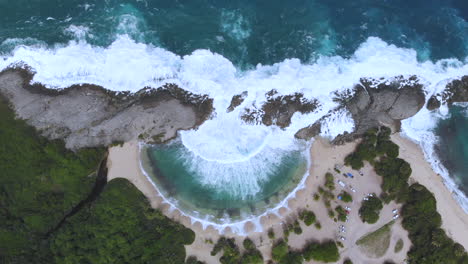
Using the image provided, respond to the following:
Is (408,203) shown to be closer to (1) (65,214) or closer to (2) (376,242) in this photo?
(2) (376,242)

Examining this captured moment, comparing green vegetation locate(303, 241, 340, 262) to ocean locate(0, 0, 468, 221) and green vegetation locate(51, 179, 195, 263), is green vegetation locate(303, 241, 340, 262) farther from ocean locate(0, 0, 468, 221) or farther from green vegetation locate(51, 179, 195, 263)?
green vegetation locate(51, 179, 195, 263)

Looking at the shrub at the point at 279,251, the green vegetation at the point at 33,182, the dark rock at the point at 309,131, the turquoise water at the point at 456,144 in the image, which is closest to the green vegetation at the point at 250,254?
the shrub at the point at 279,251

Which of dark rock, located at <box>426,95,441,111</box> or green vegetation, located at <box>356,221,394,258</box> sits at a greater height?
dark rock, located at <box>426,95,441,111</box>

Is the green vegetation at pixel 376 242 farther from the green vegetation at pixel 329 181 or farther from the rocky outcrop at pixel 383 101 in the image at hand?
the rocky outcrop at pixel 383 101

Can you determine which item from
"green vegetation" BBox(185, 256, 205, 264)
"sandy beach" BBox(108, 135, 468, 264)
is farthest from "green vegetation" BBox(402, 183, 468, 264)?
"green vegetation" BBox(185, 256, 205, 264)

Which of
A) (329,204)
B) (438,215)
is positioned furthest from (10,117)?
(438,215)

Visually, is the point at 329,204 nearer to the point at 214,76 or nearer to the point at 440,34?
the point at 214,76
